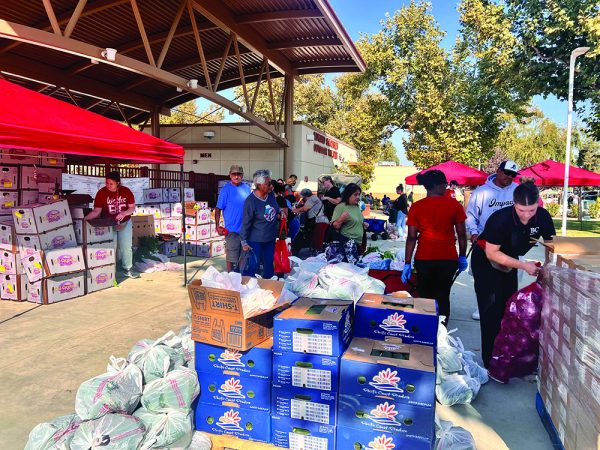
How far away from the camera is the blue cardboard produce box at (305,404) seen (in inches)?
97.3

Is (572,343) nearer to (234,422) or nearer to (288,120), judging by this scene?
(234,422)

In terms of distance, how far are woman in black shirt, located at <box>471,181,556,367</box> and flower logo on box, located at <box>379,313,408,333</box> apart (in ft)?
3.45

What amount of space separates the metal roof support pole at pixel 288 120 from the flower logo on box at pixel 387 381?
15270 mm

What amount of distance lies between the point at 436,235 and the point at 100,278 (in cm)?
494

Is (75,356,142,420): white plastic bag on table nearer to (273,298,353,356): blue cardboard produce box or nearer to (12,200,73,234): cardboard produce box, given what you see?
(273,298,353,356): blue cardboard produce box

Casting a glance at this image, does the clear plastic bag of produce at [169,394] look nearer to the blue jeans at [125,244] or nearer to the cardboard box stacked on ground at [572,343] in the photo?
the cardboard box stacked on ground at [572,343]

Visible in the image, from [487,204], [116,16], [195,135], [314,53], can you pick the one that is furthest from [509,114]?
[487,204]

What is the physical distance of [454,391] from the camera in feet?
10.7

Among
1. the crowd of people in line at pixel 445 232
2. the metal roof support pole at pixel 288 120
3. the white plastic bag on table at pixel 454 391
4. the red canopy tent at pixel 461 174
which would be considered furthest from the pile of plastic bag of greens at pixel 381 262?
the metal roof support pole at pixel 288 120

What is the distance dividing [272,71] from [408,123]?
40.6ft

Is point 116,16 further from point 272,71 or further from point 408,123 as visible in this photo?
point 408,123

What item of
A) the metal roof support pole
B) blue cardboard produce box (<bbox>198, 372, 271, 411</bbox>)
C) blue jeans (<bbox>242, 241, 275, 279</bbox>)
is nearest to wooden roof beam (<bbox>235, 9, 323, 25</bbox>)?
the metal roof support pole

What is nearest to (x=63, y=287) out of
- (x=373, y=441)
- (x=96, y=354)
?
(x=96, y=354)

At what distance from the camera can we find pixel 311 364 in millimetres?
2492
